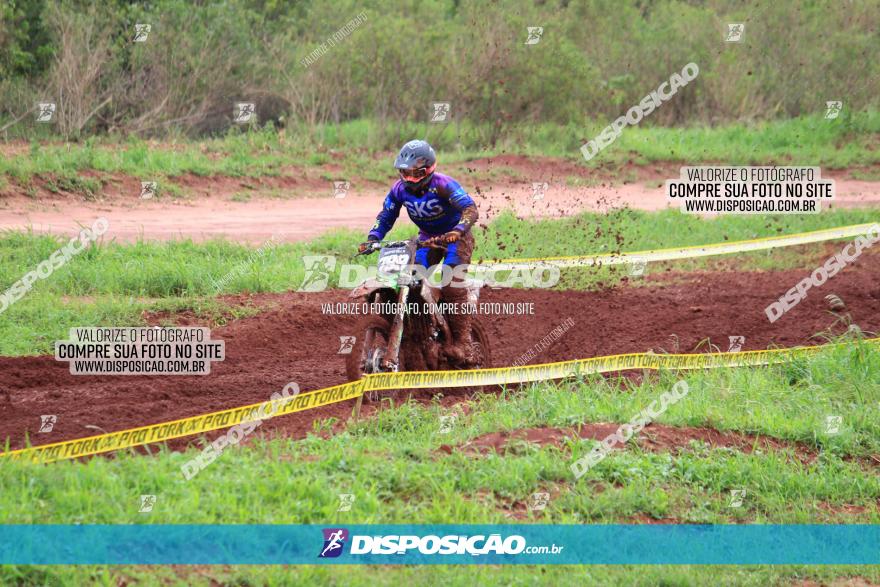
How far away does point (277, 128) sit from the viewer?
23359 millimetres

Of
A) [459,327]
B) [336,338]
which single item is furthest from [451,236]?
[336,338]

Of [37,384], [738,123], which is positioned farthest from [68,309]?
[738,123]

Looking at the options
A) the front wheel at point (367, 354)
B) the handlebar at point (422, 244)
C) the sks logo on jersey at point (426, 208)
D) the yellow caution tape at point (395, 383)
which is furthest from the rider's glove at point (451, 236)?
the yellow caution tape at point (395, 383)

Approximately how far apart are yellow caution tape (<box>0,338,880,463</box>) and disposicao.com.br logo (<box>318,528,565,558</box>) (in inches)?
78.9

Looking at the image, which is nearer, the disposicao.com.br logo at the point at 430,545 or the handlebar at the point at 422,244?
the disposicao.com.br logo at the point at 430,545

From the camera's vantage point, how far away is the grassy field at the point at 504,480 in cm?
580

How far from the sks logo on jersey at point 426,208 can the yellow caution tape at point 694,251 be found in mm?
4326

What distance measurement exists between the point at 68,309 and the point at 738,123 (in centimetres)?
1828

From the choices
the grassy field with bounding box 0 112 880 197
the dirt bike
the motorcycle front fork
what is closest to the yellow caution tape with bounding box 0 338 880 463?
the motorcycle front fork

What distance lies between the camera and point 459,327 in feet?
30.5

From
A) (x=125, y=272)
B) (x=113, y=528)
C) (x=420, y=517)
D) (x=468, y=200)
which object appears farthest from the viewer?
(x=125, y=272)

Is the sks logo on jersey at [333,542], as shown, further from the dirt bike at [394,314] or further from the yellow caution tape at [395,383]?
the dirt bike at [394,314]

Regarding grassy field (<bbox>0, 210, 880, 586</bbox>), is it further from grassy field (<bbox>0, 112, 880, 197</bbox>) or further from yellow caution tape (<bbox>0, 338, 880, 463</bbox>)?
grassy field (<bbox>0, 112, 880, 197</bbox>)

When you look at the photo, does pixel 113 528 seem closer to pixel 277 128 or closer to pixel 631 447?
pixel 631 447
